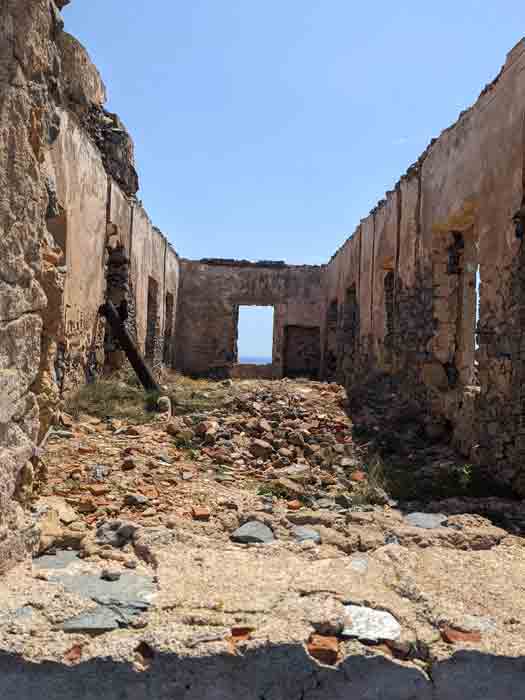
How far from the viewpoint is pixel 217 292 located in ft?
52.7

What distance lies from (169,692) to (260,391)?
5544 millimetres

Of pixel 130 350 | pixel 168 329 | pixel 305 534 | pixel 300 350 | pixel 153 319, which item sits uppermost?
pixel 153 319

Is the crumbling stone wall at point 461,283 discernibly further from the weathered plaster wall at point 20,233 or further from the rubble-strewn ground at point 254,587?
the weathered plaster wall at point 20,233

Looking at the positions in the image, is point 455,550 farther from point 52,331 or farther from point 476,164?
point 476,164

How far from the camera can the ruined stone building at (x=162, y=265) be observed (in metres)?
2.27

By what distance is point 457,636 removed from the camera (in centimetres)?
200

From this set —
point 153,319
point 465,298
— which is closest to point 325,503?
point 465,298

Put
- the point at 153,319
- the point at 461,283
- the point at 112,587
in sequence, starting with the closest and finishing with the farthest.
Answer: the point at 112,587 → the point at 461,283 → the point at 153,319

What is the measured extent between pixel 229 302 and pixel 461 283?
32.5ft

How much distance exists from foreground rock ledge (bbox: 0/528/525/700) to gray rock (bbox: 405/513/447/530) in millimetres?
1143

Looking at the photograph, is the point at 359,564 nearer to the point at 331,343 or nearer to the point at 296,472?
the point at 296,472

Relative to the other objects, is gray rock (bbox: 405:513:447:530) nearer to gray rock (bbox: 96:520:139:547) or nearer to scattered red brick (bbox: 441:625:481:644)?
scattered red brick (bbox: 441:625:481:644)

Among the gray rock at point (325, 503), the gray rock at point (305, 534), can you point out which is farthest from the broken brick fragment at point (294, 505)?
the gray rock at point (305, 534)

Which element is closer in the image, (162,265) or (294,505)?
(294,505)
